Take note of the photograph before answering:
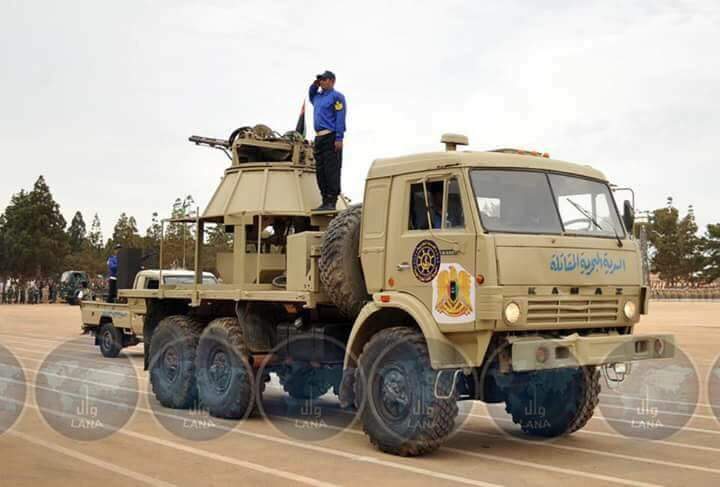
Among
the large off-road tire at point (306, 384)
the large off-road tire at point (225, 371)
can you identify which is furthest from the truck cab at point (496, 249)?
the large off-road tire at point (306, 384)

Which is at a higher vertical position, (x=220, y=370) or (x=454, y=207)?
(x=454, y=207)

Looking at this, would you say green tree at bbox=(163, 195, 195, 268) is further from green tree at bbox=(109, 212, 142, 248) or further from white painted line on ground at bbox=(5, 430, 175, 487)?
green tree at bbox=(109, 212, 142, 248)

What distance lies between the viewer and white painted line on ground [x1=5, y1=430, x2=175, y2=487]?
7.65 metres

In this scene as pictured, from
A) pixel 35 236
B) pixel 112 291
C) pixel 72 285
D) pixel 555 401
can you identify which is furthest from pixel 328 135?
pixel 35 236

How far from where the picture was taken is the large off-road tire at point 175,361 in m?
12.3

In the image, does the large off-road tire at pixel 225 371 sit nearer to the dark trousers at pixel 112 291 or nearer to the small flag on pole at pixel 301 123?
the small flag on pole at pixel 301 123

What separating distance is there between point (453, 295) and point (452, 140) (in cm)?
185

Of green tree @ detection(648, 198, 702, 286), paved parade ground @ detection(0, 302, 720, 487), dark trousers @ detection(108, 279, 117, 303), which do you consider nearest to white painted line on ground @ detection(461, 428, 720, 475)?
paved parade ground @ detection(0, 302, 720, 487)

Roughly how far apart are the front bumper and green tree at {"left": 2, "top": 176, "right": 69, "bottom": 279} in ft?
251

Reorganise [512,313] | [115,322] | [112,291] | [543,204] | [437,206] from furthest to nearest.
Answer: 1. [112,291]
2. [115,322]
3. [543,204]
4. [437,206]
5. [512,313]

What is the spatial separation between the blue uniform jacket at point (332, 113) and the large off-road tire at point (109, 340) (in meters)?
11.2

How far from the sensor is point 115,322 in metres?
20.8

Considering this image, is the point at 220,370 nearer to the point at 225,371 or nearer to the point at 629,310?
the point at 225,371

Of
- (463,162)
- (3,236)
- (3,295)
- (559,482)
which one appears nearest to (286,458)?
(559,482)
